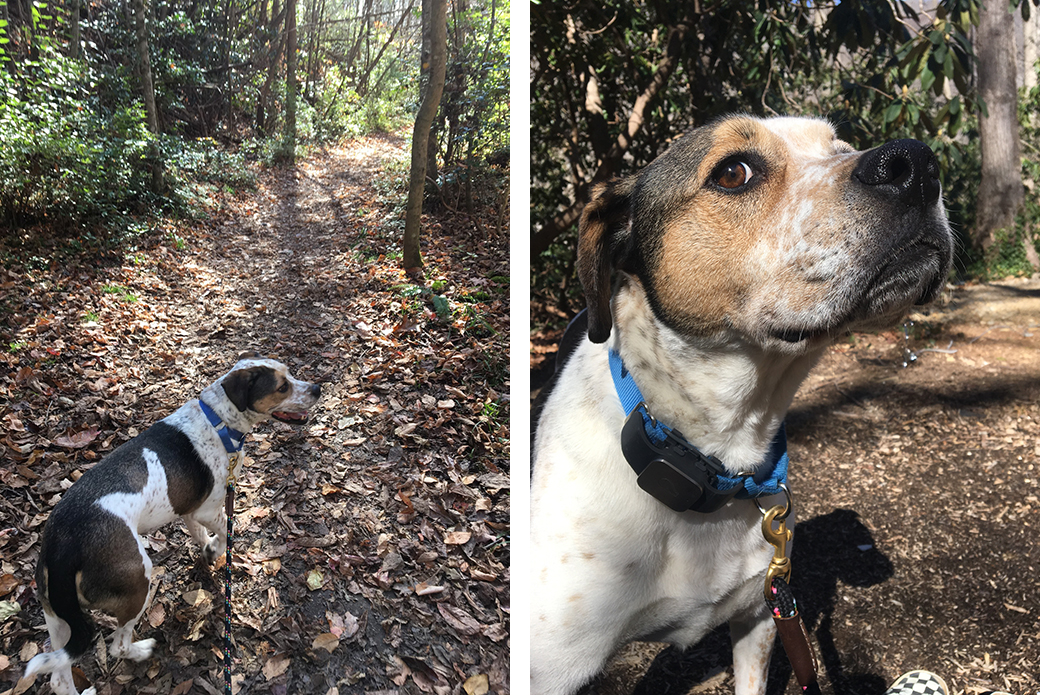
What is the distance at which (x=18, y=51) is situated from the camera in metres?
1.35

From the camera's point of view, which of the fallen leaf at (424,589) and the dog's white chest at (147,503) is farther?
the fallen leaf at (424,589)

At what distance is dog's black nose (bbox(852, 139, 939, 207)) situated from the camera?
3.30 feet

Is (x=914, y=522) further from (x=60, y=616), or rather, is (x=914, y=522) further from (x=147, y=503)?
(x=60, y=616)

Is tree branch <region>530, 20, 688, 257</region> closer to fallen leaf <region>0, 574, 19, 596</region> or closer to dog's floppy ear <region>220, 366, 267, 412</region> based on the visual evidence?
dog's floppy ear <region>220, 366, 267, 412</region>

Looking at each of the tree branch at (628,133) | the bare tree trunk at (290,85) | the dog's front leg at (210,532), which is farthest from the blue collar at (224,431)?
the tree branch at (628,133)

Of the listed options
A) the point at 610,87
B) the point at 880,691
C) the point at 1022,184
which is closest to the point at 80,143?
the point at 880,691

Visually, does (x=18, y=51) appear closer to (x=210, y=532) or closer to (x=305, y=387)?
(x=305, y=387)

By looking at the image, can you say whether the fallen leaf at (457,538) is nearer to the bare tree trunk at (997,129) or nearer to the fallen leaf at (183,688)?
the fallen leaf at (183,688)

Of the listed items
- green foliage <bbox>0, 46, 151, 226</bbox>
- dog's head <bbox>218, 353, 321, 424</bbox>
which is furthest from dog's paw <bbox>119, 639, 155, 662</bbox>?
green foliage <bbox>0, 46, 151, 226</bbox>

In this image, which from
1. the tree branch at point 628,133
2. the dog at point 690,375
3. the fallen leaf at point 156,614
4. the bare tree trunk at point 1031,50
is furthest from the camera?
the bare tree trunk at point 1031,50

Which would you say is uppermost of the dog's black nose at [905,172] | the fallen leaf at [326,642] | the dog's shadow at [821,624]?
the dog's black nose at [905,172]

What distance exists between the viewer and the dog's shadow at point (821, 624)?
181cm

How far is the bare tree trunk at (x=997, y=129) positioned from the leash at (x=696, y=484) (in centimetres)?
500

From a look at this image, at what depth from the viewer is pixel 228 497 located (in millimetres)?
1466
